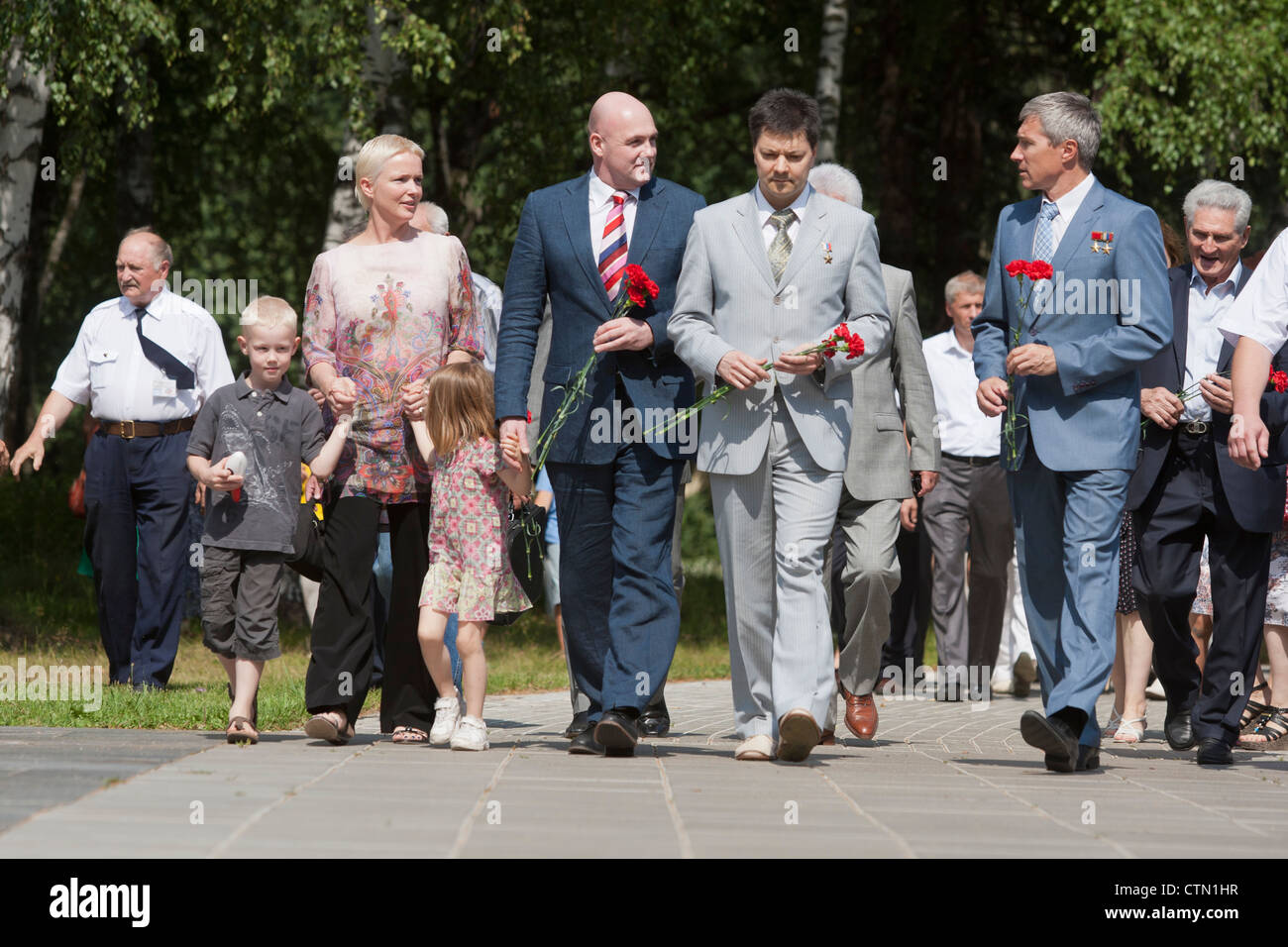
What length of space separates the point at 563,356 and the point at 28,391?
19.9 metres

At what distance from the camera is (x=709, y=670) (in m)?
13.8

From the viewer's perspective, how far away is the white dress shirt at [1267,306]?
23.8 ft

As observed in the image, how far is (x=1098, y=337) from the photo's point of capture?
23.7 feet

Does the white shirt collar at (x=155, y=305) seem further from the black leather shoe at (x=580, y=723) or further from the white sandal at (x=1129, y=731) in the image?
the white sandal at (x=1129, y=731)

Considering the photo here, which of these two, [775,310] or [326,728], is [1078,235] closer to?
[775,310]

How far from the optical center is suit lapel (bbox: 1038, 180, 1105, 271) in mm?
7305

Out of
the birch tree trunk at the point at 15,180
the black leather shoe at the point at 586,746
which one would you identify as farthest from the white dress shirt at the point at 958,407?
the birch tree trunk at the point at 15,180

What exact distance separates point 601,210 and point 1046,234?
5.86 feet

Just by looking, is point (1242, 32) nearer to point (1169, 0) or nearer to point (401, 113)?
point (1169, 0)

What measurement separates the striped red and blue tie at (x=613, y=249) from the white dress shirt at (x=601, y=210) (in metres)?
0.01

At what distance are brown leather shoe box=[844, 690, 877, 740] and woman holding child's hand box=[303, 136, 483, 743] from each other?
6.64ft

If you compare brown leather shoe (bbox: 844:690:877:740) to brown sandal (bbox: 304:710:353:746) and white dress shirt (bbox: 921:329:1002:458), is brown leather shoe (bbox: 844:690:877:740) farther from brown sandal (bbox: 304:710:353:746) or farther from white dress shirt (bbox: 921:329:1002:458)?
white dress shirt (bbox: 921:329:1002:458)
